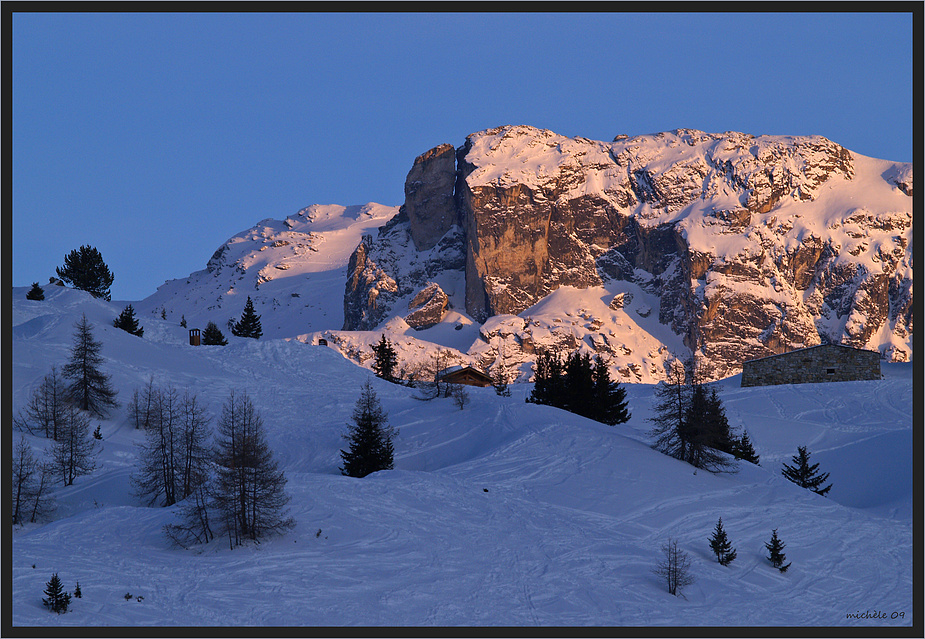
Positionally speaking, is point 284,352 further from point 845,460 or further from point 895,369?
point 895,369

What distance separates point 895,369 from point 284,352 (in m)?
68.7

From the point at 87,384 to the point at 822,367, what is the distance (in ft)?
204

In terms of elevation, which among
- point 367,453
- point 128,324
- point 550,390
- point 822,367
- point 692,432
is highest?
point 128,324

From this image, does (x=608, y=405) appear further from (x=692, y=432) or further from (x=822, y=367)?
(x=822, y=367)

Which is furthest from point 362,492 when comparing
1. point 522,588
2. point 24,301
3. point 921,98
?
point 24,301

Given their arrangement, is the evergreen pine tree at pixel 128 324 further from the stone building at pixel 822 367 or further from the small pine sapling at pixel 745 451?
the stone building at pixel 822 367

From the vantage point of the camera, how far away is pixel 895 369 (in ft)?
344

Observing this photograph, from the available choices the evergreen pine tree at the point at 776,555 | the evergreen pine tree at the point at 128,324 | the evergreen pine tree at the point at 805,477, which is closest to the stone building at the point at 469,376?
the evergreen pine tree at the point at 128,324

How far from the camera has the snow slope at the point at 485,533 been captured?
2728 cm

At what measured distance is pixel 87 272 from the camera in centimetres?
9619

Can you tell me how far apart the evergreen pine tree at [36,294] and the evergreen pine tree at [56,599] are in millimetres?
62078

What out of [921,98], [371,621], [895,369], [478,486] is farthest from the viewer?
[895,369]
